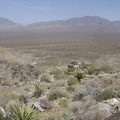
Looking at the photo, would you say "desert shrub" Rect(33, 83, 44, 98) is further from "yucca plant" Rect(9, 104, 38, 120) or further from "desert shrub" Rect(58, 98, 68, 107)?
"yucca plant" Rect(9, 104, 38, 120)

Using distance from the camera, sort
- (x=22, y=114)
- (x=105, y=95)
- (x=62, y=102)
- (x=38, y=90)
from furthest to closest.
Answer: (x=38, y=90), (x=62, y=102), (x=105, y=95), (x=22, y=114)

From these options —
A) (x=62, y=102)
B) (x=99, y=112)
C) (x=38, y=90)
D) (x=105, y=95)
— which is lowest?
(x=38, y=90)

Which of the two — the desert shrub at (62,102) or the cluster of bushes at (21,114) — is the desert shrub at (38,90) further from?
the cluster of bushes at (21,114)

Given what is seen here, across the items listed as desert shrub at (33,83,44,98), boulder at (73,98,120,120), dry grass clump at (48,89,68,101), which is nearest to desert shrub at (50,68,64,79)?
desert shrub at (33,83,44,98)

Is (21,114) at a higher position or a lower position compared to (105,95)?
higher

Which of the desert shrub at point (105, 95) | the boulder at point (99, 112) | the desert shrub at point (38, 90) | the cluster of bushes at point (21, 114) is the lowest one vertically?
the desert shrub at point (38, 90)

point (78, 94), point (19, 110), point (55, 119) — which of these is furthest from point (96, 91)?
point (19, 110)

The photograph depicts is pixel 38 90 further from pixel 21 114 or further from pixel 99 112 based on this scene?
pixel 99 112

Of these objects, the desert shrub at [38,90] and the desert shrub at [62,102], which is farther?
the desert shrub at [38,90]

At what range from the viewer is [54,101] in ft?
42.9

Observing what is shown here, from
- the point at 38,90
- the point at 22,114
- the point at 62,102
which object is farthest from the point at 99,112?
the point at 38,90

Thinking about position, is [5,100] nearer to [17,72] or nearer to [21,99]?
[21,99]

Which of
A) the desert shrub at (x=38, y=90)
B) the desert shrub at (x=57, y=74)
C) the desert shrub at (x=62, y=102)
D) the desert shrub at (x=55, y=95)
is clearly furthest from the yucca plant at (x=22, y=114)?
the desert shrub at (x=57, y=74)

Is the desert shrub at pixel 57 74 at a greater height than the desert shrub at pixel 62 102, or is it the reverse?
the desert shrub at pixel 62 102
